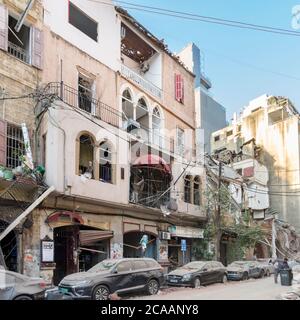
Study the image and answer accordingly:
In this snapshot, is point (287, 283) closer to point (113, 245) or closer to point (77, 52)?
point (113, 245)

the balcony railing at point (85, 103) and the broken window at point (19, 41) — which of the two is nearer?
the broken window at point (19, 41)

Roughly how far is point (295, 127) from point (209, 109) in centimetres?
1347

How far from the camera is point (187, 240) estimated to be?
1224 inches

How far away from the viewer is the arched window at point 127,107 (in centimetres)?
2600

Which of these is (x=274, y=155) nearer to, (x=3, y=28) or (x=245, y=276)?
(x=245, y=276)

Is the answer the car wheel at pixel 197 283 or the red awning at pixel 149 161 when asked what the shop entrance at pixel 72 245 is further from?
the car wheel at pixel 197 283

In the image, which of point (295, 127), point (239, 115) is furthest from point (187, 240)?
point (239, 115)

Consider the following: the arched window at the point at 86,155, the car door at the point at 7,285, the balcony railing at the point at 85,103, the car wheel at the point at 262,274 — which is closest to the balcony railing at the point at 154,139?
the balcony railing at the point at 85,103

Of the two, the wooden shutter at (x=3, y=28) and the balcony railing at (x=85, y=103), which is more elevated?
the wooden shutter at (x=3, y=28)

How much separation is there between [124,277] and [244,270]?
13.5m

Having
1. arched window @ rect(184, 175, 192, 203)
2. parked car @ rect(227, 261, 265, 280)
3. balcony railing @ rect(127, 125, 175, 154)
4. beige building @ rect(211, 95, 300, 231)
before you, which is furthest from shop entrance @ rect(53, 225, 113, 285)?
beige building @ rect(211, 95, 300, 231)

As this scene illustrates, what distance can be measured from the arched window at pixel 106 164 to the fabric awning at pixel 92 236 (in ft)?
9.70

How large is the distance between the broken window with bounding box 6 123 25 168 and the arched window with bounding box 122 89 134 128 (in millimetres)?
7510
